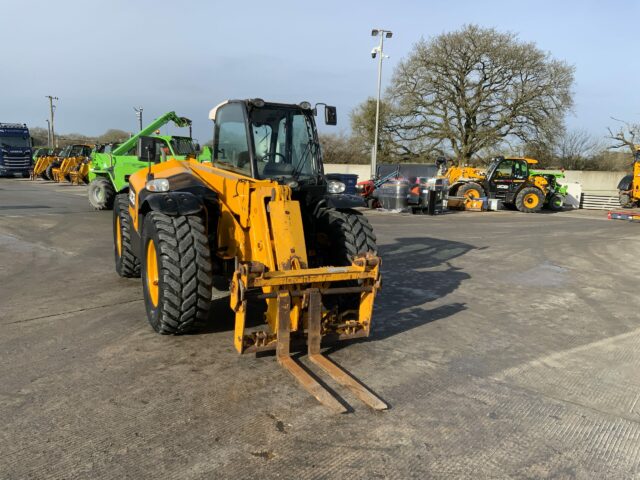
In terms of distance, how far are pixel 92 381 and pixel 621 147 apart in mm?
44005

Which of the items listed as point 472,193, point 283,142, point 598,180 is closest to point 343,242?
point 283,142

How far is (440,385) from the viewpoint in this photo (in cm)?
→ 397

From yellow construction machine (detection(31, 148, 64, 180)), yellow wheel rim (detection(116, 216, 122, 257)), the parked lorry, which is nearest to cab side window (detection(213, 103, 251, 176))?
yellow wheel rim (detection(116, 216, 122, 257))

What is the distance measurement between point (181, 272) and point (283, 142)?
1830 millimetres

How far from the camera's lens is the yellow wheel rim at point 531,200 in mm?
22281

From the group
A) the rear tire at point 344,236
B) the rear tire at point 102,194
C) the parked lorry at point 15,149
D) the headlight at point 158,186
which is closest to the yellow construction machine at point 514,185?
the rear tire at point 102,194

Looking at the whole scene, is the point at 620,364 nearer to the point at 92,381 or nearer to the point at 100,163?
the point at 92,381

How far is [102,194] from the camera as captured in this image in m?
16.0

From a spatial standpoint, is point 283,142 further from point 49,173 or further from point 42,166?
point 42,166

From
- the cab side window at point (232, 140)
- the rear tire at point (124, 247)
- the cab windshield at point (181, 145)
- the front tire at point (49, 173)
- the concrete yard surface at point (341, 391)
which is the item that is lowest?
the concrete yard surface at point (341, 391)

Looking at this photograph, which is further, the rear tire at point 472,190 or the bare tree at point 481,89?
the bare tree at point 481,89

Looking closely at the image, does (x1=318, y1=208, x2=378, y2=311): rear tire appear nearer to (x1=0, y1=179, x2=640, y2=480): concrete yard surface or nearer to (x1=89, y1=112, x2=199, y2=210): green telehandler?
(x1=0, y1=179, x2=640, y2=480): concrete yard surface

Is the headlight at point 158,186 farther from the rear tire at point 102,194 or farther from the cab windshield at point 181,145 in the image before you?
the rear tire at point 102,194

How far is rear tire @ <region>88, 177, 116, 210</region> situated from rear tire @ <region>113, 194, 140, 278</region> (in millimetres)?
9476
